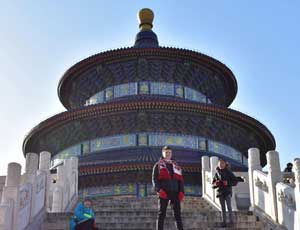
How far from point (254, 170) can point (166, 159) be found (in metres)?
4.30

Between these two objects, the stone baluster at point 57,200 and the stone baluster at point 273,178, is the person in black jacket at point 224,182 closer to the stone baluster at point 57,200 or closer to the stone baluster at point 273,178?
the stone baluster at point 273,178

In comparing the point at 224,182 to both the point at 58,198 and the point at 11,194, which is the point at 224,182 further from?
the point at 58,198

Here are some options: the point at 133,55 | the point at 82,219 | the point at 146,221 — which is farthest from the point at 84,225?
the point at 133,55

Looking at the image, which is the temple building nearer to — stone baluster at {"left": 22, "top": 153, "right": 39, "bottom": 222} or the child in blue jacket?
stone baluster at {"left": 22, "top": 153, "right": 39, "bottom": 222}

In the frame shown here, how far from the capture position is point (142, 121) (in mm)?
24359

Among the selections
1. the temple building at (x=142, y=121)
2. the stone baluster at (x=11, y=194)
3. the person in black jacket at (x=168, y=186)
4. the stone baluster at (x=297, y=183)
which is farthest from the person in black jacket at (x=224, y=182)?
the temple building at (x=142, y=121)

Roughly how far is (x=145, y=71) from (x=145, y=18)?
5.31 metres

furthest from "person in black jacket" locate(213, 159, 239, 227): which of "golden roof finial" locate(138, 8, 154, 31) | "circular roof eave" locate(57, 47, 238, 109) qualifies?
"golden roof finial" locate(138, 8, 154, 31)

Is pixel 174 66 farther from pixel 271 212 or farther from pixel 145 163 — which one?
pixel 271 212

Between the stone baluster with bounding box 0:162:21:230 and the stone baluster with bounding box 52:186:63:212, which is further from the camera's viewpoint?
the stone baluster with bounding box 52:186:63:212

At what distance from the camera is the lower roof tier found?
23.8 metres

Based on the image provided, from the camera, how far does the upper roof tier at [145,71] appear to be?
2694cm

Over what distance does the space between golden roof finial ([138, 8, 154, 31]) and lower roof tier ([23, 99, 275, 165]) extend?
8.53 meters

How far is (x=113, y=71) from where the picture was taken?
90.8ft
